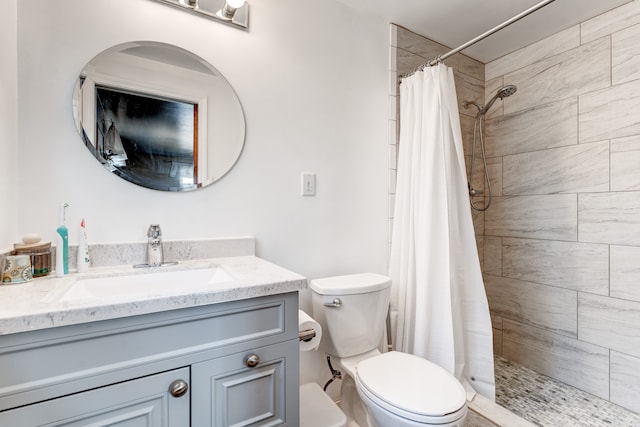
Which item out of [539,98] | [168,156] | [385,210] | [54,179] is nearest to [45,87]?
[54,179]

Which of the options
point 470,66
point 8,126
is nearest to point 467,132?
point 470,66

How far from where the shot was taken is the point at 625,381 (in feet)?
5.50

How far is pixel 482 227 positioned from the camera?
2424 mm

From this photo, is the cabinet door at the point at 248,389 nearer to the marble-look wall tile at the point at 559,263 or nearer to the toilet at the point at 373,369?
the toilet at the point at 373,369

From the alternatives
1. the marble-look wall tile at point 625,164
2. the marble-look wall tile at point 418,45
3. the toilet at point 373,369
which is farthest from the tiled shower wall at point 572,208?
the toilet at point 373,369

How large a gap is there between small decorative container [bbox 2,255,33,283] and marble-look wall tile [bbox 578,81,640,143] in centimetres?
279

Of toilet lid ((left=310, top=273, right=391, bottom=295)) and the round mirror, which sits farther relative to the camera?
toilet lid ((left=310, top=273, right=391, bottom=295))

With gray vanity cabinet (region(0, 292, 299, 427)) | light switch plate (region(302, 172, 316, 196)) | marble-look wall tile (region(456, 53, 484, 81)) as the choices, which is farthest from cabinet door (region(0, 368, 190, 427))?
marble-look wall tile (region(456, 53, 484, 81))

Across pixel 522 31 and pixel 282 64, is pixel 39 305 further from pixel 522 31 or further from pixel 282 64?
pixel 522 31

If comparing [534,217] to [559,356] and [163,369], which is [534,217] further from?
[163,369]

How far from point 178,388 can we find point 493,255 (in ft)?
7.70

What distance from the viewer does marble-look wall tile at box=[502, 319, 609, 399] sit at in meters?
1.78

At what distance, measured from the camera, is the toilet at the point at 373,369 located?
40.2 inches

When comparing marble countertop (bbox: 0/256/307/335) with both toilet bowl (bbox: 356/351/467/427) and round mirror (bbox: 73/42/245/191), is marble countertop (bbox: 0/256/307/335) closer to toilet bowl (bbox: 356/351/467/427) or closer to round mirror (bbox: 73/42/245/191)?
round mirror (bbox: 73/42/245/191)
